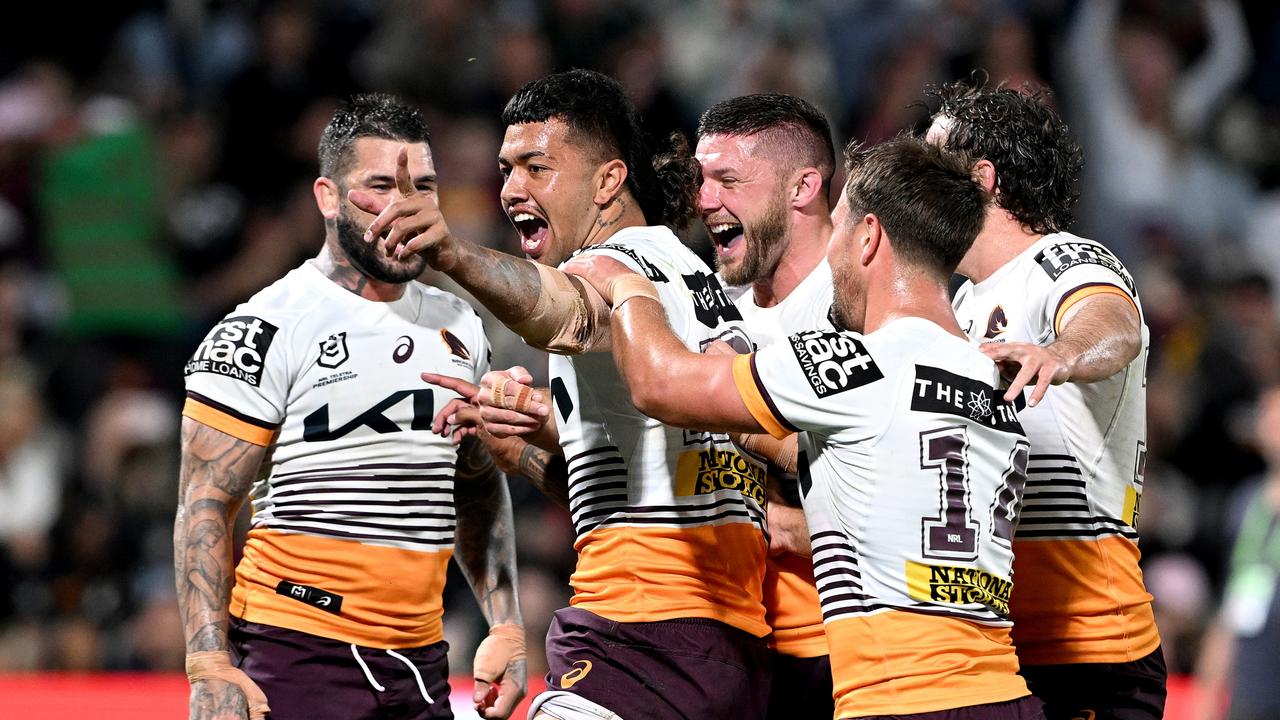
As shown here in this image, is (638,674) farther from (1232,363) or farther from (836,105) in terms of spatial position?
(836,105)

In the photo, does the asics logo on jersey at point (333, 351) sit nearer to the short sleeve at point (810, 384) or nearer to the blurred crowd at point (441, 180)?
the short sleeve at point (810, 384)

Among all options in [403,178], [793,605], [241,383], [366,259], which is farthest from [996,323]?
[241,383]

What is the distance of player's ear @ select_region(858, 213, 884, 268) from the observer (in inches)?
135

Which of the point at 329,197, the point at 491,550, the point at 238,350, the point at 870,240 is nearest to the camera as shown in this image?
the point at 870,240

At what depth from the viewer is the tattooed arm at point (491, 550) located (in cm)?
465

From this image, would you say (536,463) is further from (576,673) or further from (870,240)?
(870,240)

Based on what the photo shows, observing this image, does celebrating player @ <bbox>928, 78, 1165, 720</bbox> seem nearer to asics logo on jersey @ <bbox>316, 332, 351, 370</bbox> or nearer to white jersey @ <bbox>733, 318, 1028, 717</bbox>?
white jersey @ <bbox>733, 318, 1028, 717</bbox>

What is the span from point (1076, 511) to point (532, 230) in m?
1.58

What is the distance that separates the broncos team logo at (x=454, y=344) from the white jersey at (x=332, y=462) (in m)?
0.14

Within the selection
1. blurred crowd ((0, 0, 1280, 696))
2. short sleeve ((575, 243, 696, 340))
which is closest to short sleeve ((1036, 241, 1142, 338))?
short sleeve ((575, 243, 696, 340))

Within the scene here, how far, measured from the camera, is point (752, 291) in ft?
15.2

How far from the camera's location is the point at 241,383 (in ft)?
14.1

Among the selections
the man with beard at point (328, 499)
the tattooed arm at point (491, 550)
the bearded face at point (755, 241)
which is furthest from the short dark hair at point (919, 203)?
the tattooed arm at point (491, 550)

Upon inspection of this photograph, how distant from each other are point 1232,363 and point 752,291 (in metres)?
6.27
